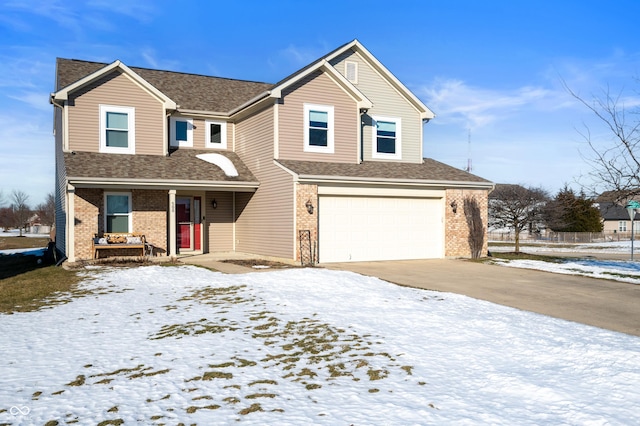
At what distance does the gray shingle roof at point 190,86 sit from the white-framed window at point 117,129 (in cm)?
218

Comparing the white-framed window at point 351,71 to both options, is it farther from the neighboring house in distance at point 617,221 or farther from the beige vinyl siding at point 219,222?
the neighboring house in distance at point 617,221

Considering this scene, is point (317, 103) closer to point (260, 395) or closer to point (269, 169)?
point (269, 169)

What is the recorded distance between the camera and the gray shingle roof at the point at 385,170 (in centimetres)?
1764

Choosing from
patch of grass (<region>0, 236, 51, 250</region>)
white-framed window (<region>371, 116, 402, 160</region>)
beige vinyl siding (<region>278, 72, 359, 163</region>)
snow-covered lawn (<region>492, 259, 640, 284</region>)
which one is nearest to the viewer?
snow-covered lawn (<region>492, 259, 640, 284</region>)

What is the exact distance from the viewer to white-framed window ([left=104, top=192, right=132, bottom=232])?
18.2m

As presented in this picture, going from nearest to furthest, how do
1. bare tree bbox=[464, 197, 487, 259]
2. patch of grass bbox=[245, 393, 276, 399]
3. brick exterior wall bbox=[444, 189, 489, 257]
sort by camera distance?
patch of grass bbox=[245, 393, 276, 399] → brick exterior wall bbox=[444, 189, 489, 257] → bare tree bbox=[464, 197, 487, 259]

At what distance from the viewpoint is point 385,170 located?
63.7 ft

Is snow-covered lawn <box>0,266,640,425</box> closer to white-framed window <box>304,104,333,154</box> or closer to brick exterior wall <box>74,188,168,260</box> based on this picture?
brick exterior wall <box>74,188,168,260</box>

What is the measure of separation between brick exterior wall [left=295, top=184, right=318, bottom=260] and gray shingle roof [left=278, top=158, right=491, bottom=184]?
519 mm

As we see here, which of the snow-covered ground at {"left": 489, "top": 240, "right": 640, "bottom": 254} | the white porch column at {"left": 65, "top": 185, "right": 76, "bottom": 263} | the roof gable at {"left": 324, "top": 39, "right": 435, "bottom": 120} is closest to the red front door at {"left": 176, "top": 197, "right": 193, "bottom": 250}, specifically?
the white porch column at {"left": 65, "top": 185, "right": 76, "bottom": 263}

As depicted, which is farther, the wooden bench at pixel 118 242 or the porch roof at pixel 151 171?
the wooden bench at pixel 118 242

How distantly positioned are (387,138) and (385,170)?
2307 mm

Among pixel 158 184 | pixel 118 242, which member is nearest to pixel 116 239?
pixel 118 242

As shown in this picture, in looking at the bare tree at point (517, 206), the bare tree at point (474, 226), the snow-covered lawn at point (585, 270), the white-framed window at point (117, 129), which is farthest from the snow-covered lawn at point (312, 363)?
the bare tree at point (517, 206)
